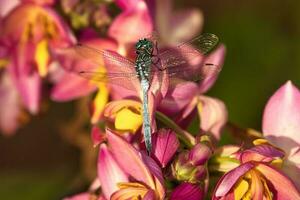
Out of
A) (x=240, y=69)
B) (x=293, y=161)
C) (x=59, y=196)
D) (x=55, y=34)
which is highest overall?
(x=55, y=34)

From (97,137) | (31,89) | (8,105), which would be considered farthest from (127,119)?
(8,105)

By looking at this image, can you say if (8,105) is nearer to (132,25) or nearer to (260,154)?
(132,25)

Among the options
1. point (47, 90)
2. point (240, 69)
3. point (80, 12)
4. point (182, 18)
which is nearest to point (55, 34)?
point (80, 12)

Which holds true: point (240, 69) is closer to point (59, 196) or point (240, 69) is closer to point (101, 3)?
point (59, 196)

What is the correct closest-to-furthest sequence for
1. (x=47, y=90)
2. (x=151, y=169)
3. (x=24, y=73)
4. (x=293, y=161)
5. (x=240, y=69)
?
(x=151, y=169) → (x=293, y=161) → (x=24, y=73) → (x=47, y=90) → (x=240, y=69)

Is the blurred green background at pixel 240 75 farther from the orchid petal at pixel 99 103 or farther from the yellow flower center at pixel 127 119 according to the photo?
the yellow flower center at pixel 127 119

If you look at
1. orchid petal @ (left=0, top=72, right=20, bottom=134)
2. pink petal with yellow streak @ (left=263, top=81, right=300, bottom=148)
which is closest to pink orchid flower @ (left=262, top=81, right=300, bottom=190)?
pink petal with yellow streak @ (left=263, top=81, right=300, bottom=148)
